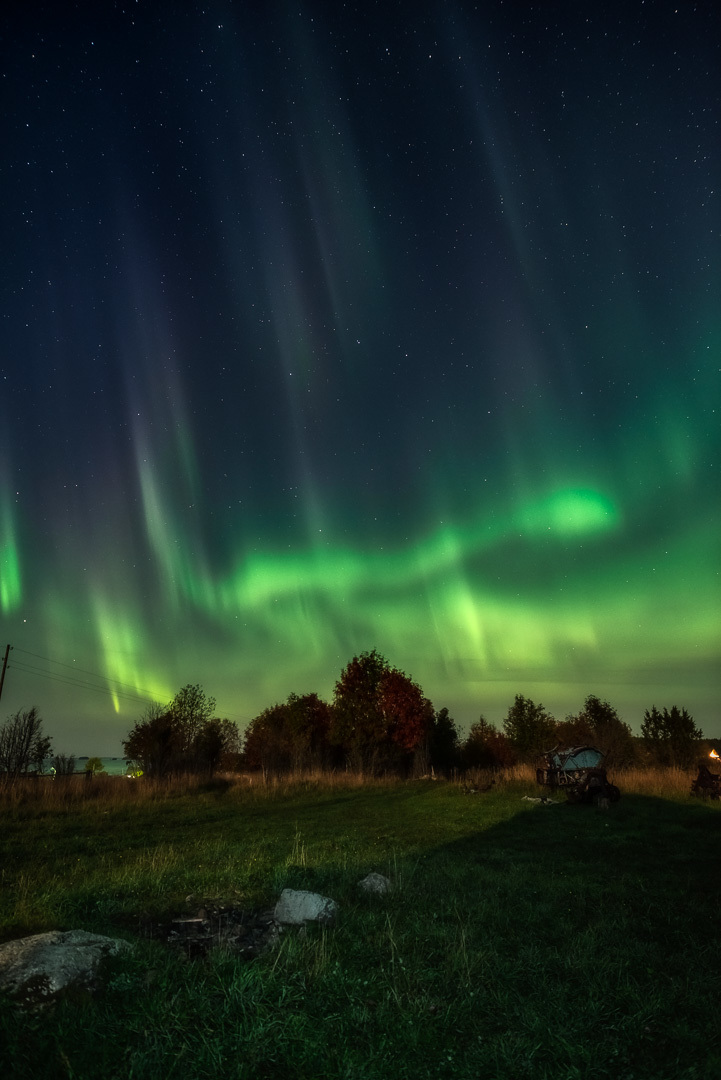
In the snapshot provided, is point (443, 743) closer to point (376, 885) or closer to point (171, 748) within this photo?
point (171, 748)

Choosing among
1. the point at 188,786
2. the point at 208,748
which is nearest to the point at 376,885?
the point at 188,786

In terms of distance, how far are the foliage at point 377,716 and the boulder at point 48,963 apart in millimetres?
44098

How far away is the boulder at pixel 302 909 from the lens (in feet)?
26.2

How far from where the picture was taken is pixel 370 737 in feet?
168

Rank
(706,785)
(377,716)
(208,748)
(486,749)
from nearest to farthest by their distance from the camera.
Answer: (706,785)
(208,748)
(377,716)
(486,749)

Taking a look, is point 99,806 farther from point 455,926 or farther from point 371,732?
point 371,732

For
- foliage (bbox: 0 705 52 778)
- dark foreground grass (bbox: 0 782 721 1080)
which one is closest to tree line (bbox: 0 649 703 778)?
foliage (bbox: 0 705 52 778)

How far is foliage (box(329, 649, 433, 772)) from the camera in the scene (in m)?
50.7

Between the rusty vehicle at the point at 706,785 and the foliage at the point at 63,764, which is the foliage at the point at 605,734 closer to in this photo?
the rusty vehicle at the point at 706,785

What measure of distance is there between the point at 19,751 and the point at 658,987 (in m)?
29.4

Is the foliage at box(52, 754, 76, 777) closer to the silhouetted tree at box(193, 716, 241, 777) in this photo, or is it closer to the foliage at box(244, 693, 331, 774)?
the silhouetted tree at box(193, 716, 241, 777)

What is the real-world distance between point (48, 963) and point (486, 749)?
68.1 meters

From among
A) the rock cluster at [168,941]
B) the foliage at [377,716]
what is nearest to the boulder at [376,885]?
the rock cluster at [168,941]

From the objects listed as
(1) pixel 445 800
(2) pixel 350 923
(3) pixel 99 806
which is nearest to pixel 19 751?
(3) pixel 99 806
